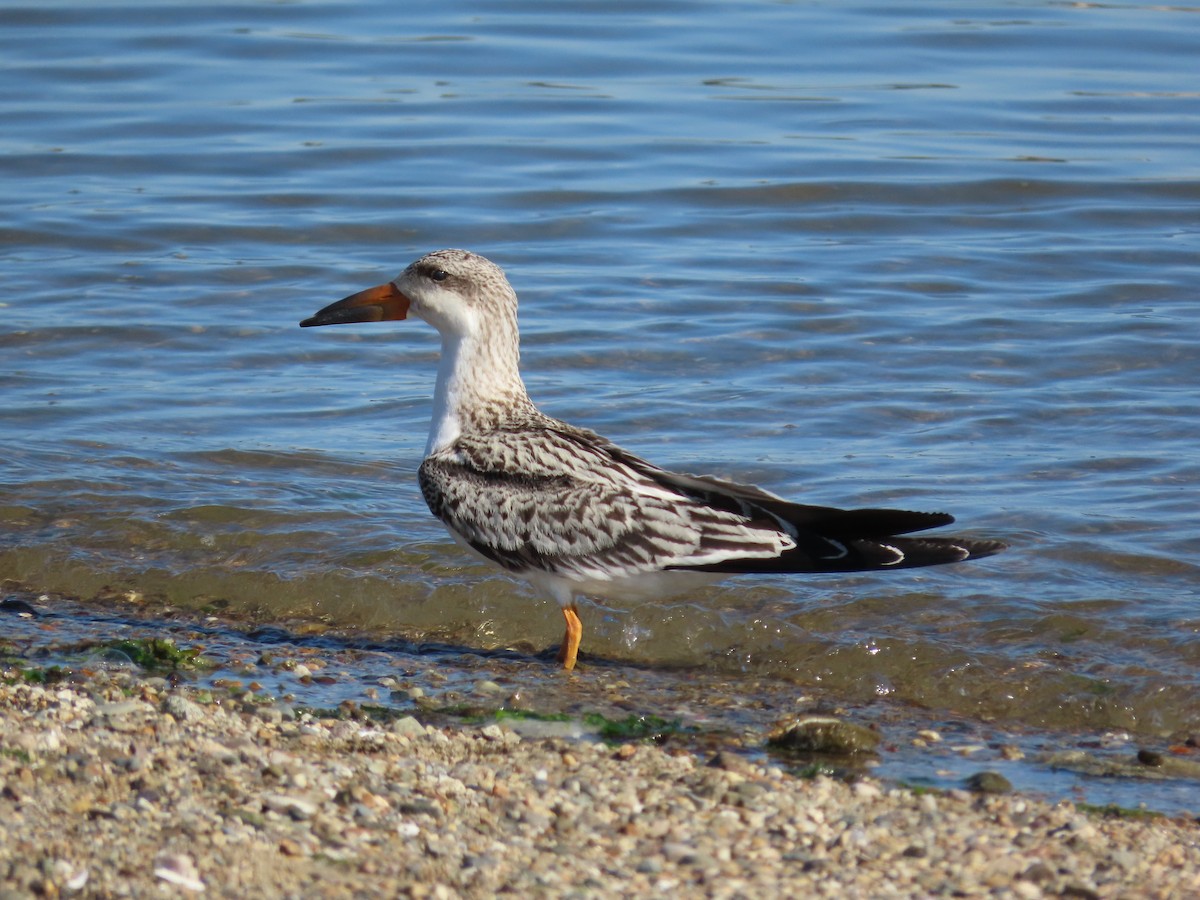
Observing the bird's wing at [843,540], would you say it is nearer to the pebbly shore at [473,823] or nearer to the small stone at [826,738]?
the small stone at [826,738]

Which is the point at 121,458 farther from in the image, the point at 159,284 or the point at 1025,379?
the point at 1025,379

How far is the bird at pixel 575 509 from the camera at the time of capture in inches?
282

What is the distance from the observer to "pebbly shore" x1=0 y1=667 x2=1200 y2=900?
494cm

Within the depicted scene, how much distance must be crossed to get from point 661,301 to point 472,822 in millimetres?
8047

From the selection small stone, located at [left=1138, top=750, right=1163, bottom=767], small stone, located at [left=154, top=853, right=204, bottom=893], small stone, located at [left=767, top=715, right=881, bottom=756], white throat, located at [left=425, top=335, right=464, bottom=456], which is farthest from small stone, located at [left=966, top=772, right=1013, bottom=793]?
white throat, located at [left=425, top=335, right=464, bottom=456]

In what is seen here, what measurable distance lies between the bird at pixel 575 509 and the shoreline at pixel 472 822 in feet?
3.85

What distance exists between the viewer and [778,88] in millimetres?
18688

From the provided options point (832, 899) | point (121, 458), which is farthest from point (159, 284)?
point (832, 899)

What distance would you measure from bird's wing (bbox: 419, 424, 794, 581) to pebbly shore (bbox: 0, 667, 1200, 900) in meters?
1.22

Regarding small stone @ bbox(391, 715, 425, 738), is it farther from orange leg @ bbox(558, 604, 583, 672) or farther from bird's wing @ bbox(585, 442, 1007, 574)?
bird's wing @ bbox(585, 442, 1007, 574)

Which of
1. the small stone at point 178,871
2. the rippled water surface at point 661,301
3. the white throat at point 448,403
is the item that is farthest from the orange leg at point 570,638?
the small stone at point 178,871

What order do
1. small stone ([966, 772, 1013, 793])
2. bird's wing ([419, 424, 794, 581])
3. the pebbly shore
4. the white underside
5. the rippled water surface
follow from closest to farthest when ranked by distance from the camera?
the pebbly shore → small stone ([966, 772, 1013, 793]) → bird's wing ([419, 424, 794, 581]) → the white underside → the rippled water surface

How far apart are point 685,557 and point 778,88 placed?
12.3 m

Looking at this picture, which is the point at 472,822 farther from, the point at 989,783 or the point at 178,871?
the point at 989,783
